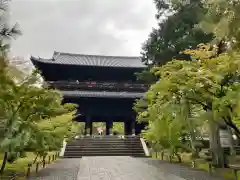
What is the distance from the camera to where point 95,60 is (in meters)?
36.0

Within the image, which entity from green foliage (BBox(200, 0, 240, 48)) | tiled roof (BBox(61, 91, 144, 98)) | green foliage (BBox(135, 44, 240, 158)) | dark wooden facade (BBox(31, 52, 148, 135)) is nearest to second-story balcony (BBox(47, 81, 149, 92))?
dark wooden facade (BBox(31, 52, 148, 135))

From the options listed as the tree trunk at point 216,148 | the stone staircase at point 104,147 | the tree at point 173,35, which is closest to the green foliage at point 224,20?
the tree trunk at point 216,148

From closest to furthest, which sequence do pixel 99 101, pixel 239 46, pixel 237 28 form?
1. pixel 237 28
2. pixel 239 46
3. pixel 99 101

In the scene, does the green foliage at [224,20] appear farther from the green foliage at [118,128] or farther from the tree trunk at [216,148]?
the green foliage at [118,128]

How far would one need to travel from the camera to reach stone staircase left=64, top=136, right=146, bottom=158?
70.8 ft

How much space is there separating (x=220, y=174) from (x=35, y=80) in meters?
7.70

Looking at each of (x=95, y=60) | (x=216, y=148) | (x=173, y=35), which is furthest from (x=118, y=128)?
(x=216, y=148)

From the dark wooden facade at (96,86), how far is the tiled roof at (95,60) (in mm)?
154

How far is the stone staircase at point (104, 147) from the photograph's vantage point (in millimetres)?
21594

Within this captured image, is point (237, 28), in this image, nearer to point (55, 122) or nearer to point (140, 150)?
point (55, 122)

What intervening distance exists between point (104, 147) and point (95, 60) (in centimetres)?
1547

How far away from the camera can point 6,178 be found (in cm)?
976

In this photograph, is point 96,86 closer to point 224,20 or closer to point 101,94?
point 101,94

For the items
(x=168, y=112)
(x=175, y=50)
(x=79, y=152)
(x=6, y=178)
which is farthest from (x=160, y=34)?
(x=6, y=178)
